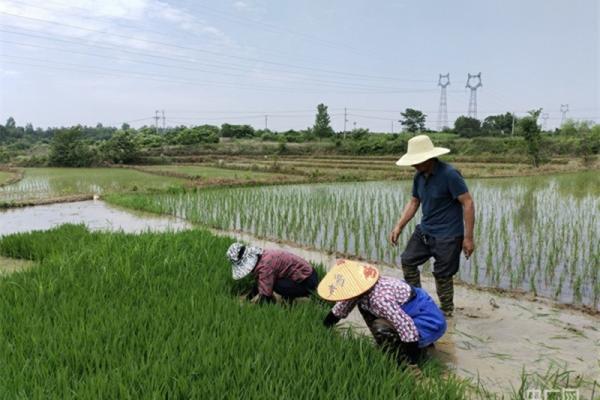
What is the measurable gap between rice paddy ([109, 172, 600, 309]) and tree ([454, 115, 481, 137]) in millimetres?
25657

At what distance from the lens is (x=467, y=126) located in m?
38.4

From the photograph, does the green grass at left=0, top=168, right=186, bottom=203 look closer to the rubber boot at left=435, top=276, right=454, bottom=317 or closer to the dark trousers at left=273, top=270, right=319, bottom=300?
the dark trousers at left=273, top=270, right=319, bottom=300

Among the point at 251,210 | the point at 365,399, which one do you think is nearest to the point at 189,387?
the point at 365,399

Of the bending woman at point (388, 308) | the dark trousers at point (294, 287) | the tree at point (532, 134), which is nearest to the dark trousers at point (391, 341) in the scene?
the bending woman at point (388, 308)

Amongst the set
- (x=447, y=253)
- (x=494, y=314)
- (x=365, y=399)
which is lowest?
(x=494, y=314)

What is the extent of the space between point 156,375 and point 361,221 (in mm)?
5949

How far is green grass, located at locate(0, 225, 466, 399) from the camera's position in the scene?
1.91m

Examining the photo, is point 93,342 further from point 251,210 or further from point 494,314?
point 251,210

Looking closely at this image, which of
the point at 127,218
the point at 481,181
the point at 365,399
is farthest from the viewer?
the point at 481,181

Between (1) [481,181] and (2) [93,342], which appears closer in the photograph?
(2) [93,342]

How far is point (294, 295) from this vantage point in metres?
3.42

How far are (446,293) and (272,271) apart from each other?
1.29 meters

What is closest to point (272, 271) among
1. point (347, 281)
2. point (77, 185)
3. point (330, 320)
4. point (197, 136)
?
point (330, 320)

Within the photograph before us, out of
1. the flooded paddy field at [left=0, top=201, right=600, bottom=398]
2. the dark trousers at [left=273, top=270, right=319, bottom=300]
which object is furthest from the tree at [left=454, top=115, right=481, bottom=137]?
the dark trousers at [left=273, top=270, right=319, bottom=300]
